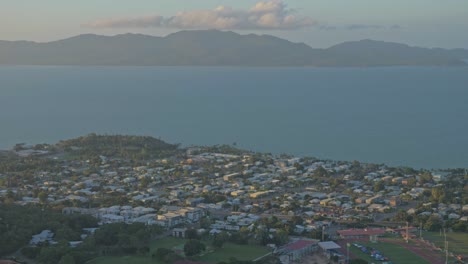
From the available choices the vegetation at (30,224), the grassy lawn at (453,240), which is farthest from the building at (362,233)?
the vegetation at (30,224)

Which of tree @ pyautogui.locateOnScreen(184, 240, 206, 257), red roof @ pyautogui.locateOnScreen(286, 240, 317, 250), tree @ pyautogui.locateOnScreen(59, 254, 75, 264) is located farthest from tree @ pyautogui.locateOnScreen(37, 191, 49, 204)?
red roof @ pyautogui.locateOnScreen(286, 240, 317, 250)

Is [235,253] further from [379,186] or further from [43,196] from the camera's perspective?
[379,186]

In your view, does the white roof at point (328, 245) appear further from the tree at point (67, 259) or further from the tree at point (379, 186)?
the tree at point (379, 186)

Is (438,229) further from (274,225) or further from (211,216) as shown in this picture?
(211,216)

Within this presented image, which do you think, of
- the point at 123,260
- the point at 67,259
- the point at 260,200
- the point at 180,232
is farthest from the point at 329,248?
the point at 260,200

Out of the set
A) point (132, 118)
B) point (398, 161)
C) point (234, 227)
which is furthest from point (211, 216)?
point (132, 118)

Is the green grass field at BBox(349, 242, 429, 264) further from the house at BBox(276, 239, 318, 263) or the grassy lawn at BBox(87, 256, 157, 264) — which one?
the grassy lawn at BBox(87, 256, 157, 264)
